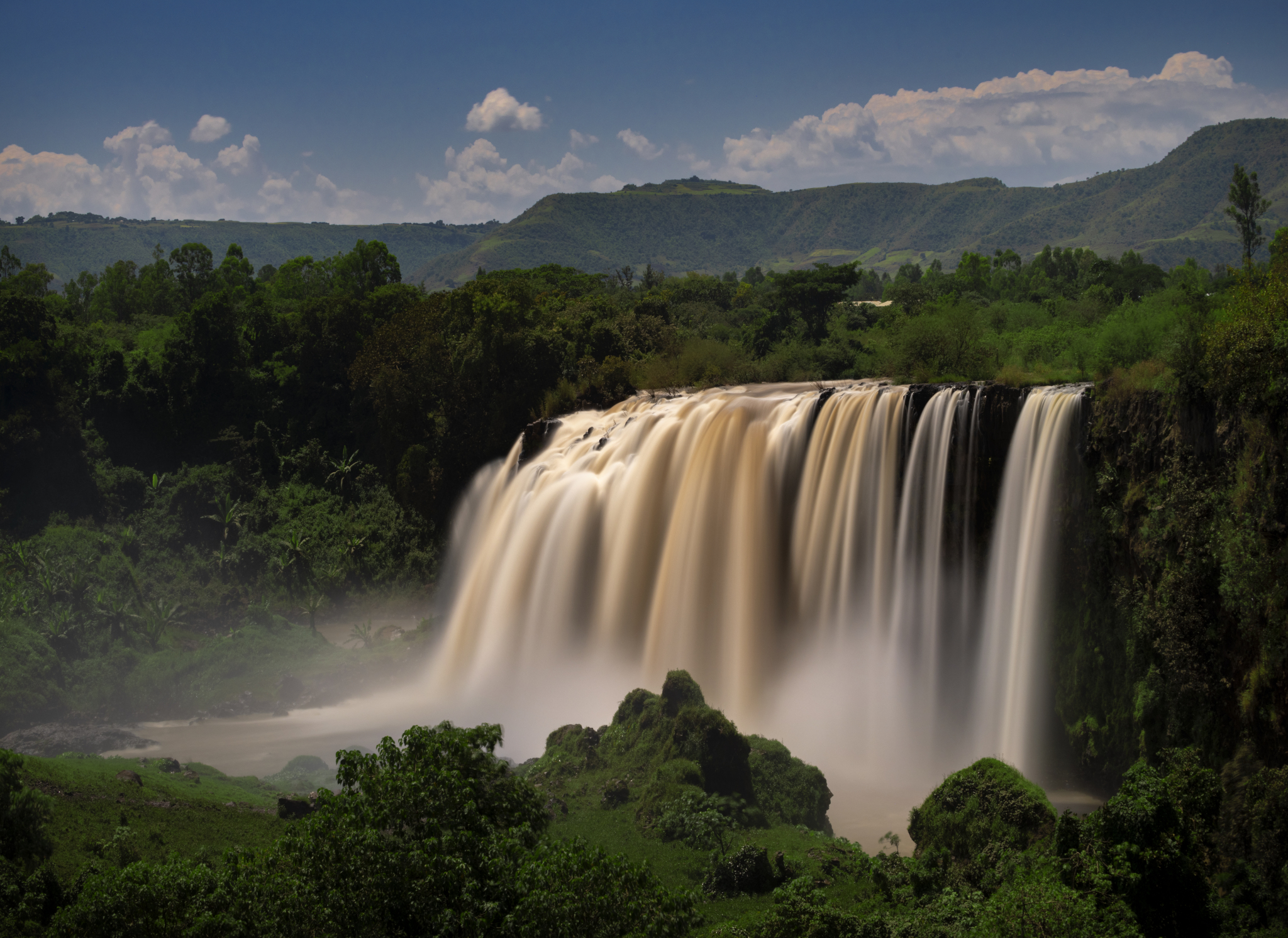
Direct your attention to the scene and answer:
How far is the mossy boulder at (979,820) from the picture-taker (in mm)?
16016

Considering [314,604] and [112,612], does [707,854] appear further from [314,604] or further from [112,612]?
[112,612]

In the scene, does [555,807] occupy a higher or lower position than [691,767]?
lower

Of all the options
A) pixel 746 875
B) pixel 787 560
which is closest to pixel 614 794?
pixel 746 875

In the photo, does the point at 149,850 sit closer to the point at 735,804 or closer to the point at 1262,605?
the point at 735,804

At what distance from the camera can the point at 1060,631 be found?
2245 centimetres

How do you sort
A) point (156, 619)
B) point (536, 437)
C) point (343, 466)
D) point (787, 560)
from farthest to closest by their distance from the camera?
point (343, 466) → point (156, 619) → point (536, 437) → point (787, 560)

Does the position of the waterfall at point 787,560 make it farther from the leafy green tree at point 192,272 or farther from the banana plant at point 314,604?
the leafy green tree at point 192,272

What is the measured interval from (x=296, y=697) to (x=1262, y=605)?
30566 millimetres

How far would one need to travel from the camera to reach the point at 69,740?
102 feet

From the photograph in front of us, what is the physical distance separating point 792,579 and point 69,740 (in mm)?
24146

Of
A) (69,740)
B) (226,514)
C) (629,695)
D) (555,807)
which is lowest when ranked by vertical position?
(69,740)

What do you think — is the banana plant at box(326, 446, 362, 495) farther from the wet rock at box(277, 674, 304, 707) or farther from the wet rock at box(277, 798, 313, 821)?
the wet rock at box(277, 798, 313, 821)

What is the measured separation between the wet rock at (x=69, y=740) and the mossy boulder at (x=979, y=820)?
26.1 metres

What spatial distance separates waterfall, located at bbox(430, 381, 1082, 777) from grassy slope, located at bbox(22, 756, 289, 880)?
960cm
